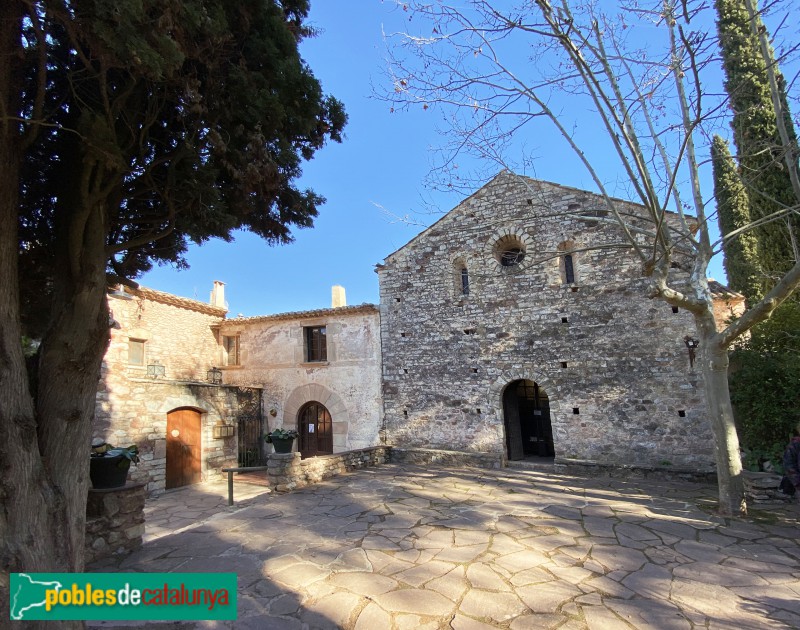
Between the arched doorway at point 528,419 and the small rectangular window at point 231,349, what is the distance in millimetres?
9014

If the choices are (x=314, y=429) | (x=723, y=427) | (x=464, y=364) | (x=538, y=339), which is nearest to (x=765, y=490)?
(x=723, y=427)

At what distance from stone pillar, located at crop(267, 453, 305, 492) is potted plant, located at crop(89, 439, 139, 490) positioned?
9.84 ft

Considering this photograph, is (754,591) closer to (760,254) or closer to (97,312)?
(97,312)

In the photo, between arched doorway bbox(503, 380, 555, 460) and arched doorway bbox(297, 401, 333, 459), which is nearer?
arched doorway bbox(503, 380, 555, 460)

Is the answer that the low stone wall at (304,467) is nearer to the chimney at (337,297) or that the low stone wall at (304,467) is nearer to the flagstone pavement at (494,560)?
the flagstone pavement at (494,560)

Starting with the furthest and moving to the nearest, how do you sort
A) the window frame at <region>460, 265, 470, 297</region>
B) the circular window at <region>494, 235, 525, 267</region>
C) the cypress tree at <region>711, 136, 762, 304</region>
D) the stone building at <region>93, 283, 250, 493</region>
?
the window frame at <region>460, 265, 470, 297</region>, the circular window at <region>494, 235, 525, 267</region>, the cypress tree at <region>711, 136, 762, 304</region>, the stone building at <region>93, 283, 250, 493</region>

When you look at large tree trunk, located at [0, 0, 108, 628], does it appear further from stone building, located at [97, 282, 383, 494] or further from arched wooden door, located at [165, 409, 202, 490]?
arched wooden door, located at [165, 409, 202, 490]

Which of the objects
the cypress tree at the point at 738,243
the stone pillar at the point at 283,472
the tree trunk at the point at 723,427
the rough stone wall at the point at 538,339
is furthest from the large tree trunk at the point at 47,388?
the cypress tree at the point at 738,243

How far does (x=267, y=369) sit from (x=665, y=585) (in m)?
11.9

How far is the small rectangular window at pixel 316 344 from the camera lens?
13.1 meters

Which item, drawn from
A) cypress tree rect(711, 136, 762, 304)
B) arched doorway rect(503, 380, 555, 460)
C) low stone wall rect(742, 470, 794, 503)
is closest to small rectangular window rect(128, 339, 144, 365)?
arched doorway rect(503, 380, 555, 460)

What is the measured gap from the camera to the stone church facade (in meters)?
9.20

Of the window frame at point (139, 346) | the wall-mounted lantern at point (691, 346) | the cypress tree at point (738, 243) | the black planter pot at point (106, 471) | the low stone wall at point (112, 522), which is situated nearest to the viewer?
the low stone wall at point (112, 522)

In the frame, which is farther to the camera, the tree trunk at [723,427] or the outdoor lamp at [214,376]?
the outdoor lamp at [214,376]
